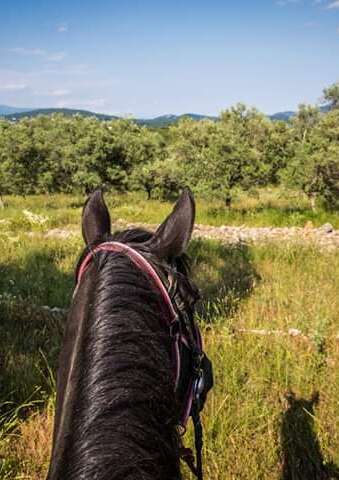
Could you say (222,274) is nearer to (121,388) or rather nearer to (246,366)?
(246,366)

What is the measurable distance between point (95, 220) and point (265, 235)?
307 inches

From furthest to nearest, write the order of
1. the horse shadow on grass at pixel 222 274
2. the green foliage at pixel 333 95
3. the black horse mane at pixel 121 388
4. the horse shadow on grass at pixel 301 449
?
the green foliage at pixel 333 95, the horse shadow on grass at pixel 222 274, the horse shadow on grass at pixel 301 449, the black horse mane at pixel 121 388

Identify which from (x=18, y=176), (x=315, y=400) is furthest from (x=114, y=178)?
(x=315, y=400)

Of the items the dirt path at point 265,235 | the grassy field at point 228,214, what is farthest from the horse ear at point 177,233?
the grassy field at point 228,214

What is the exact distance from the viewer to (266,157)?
1922 centimetres

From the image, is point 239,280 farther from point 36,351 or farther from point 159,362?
point 159,362

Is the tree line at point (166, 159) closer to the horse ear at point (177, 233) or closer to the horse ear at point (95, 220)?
the horse ear at point (95, 220)

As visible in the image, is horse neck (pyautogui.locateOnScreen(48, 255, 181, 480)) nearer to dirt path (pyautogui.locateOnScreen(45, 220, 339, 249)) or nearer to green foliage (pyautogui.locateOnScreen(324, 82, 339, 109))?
dirt path (pyautogui.locateOnScreen(45, 220, 339, 249))

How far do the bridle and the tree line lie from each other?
11.3m

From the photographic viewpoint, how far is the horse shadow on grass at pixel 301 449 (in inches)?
89.7

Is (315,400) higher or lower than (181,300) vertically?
lower

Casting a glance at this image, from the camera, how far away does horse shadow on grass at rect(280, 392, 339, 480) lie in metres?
2.28

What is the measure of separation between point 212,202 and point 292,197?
2.54 meters

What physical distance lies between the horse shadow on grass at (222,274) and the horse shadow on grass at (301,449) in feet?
5.00
